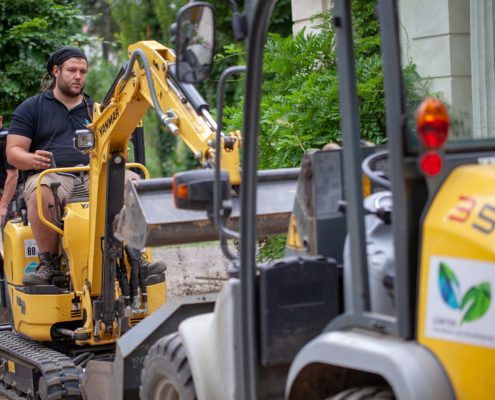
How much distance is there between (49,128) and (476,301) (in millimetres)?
5220

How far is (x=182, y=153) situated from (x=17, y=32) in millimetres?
11348

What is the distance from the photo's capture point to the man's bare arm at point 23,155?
24.7 feet

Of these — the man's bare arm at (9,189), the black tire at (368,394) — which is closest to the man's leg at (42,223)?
the man's bare arm at (9,189)

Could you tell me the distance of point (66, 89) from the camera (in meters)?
7.82

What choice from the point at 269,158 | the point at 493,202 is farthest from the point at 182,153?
the point at 493,202

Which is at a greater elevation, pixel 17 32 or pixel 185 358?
pixel 17 32

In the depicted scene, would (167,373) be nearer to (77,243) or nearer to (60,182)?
(77,243)

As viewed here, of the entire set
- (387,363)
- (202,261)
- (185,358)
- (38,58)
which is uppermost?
(38,58)

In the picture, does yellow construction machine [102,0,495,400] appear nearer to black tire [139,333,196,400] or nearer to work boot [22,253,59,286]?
black tire [139,333,196,400]

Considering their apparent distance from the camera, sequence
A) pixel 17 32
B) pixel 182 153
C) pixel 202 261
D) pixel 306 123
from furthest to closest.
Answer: pixel 182 153 < pixel 202 261 < pixel 17 32 < pixel 306 123

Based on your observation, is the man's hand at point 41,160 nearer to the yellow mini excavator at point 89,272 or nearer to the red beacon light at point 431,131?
the yellow mini excavator at point 89,272

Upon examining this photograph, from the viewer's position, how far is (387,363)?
10.5 feet

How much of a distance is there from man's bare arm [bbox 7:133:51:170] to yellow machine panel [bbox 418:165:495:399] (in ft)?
15.7

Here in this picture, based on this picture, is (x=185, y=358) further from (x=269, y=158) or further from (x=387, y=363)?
(x=269, y=158)
